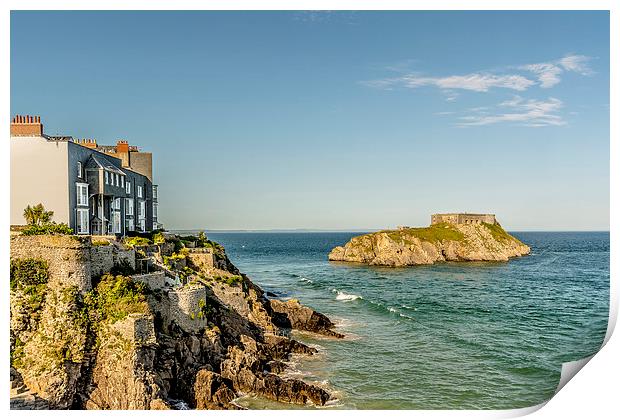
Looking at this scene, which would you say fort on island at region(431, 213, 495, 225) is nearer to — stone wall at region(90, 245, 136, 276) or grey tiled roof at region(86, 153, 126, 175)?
grey tiled roof at region(86, 153, 126, 175)

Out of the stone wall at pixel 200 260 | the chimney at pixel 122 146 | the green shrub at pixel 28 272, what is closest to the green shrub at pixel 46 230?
the green shrub at pixel 28 272

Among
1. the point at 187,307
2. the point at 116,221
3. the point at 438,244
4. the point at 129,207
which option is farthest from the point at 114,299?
the point at 438,244

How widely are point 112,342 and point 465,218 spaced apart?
255 feet

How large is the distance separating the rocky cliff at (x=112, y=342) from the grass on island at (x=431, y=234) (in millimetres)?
62821

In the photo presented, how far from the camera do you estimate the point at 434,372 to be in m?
20.6

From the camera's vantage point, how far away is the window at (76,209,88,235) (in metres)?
19.2

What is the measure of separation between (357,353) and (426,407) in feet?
20.8

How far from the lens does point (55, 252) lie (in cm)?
1420

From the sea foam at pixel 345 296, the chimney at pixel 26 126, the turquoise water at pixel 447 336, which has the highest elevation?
the chimney at pixel 26 126

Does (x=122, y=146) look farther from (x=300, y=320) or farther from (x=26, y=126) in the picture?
(x=300, y=320)

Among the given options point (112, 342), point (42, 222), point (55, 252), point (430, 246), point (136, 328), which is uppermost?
point (42, 222)

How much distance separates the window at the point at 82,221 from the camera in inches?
754

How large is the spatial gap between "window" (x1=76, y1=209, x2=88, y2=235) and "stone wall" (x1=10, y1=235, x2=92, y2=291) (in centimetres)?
502

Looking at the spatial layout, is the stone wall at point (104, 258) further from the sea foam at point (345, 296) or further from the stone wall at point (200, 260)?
the sea foam at point (345, 296)
